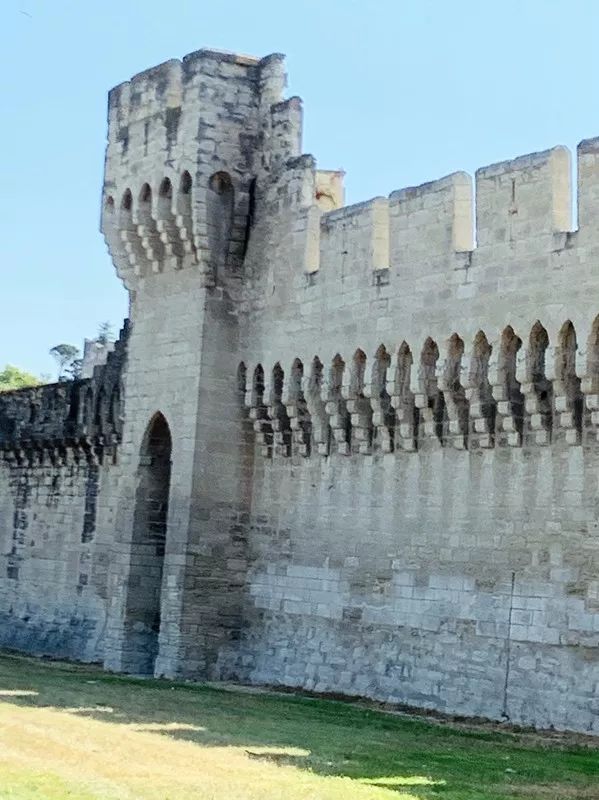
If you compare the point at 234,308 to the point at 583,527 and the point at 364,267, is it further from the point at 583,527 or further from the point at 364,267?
the point at 583,527

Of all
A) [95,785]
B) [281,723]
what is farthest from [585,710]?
[95,785]

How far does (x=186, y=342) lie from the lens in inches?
774

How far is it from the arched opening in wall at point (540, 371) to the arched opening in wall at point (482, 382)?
2.35 ft

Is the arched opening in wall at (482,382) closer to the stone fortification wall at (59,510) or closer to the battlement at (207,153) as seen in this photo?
the battlement at (207,153)

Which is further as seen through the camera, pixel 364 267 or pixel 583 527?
pixel 364 267

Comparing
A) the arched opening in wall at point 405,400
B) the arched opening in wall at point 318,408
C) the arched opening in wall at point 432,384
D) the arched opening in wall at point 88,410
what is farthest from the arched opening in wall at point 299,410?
the arched opening in wall at point 88,410

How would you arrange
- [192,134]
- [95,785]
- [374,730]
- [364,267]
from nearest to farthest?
[95,785]
[374,730]
[364,267]
[192,134]

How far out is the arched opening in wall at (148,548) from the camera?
20.1 metres

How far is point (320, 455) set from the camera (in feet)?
60.1

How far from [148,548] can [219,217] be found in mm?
5034

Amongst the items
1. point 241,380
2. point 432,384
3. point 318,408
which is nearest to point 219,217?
point 241,380

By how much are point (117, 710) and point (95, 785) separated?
491cm

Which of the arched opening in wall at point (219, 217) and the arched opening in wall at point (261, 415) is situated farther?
the arched opening in wall at point (219, 217)

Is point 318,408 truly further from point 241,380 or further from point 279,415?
point 241,380
